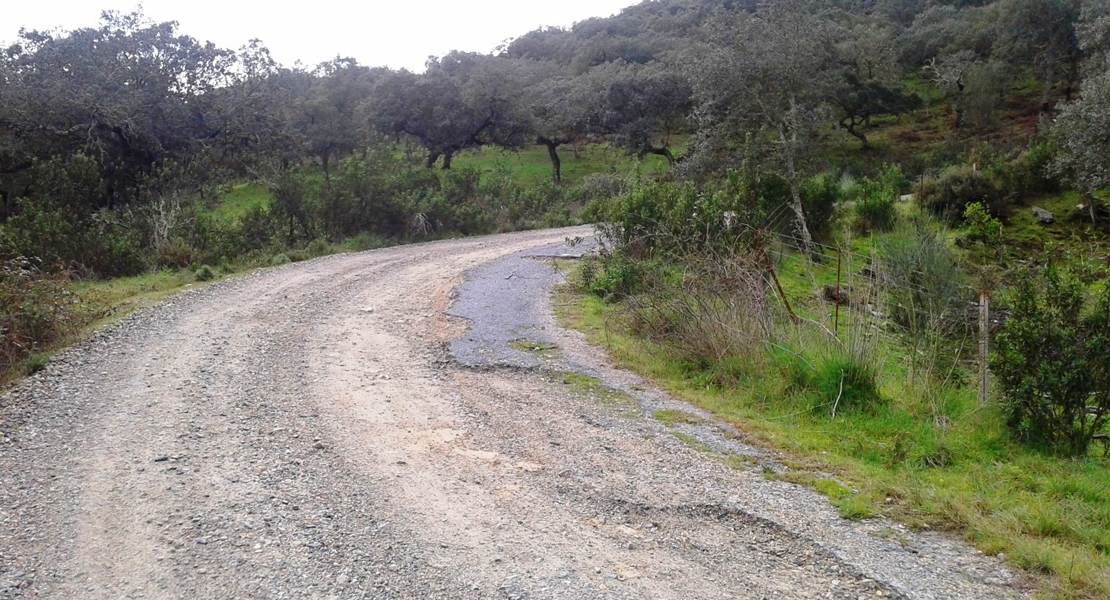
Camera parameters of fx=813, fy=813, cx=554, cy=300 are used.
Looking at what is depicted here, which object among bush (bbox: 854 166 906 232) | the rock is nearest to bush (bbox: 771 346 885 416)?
bush (bbox: 854 166 906 232)

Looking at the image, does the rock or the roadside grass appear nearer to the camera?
the roadside grass

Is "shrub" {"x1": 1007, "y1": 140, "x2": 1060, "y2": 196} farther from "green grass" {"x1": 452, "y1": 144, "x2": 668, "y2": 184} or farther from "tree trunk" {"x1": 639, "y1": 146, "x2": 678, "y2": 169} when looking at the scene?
"tree trunk" {"x1": 639, "y1": 146, "x2": 678, "y2": 169}

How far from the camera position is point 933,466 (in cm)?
532

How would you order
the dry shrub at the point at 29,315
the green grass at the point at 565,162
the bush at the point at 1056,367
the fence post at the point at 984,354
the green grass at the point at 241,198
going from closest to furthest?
the bush at the point at 1056,367 < the fence post at the point at 984,354 < the dry shrub at the point at 29,315 < the green grass at the point at 241,198 < the green grass at the point at 565,162

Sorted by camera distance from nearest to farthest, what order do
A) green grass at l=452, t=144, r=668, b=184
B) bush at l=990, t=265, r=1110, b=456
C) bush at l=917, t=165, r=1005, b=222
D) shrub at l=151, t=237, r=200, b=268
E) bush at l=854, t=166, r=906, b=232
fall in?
bush at l=990, t=265, r=1110, b=456
shrub at l=151, t=237, r=200, b=268
bush at l=854, t=166, r=906, b=232
bush at l=917, t=165, r=1005, b=222
green grass at l=452, t=144, r=668, b=184

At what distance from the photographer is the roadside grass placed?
13.6 feet

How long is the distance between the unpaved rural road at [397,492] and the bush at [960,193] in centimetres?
1504

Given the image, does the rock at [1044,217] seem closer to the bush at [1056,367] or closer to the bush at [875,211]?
the bush at [875,211]

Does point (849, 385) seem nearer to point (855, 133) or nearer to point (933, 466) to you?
point (933, 466)

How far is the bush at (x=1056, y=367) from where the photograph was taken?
5.57 meters

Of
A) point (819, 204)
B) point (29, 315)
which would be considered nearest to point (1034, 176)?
point (819, 204)

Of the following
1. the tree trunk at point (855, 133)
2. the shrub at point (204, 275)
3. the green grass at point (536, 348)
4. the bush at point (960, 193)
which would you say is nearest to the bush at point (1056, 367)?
the green grass at point (536, 348)

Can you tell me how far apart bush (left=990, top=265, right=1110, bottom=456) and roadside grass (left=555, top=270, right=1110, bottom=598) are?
0.20 meters

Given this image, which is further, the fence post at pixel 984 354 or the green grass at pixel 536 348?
the green grass at pixel 536 348
